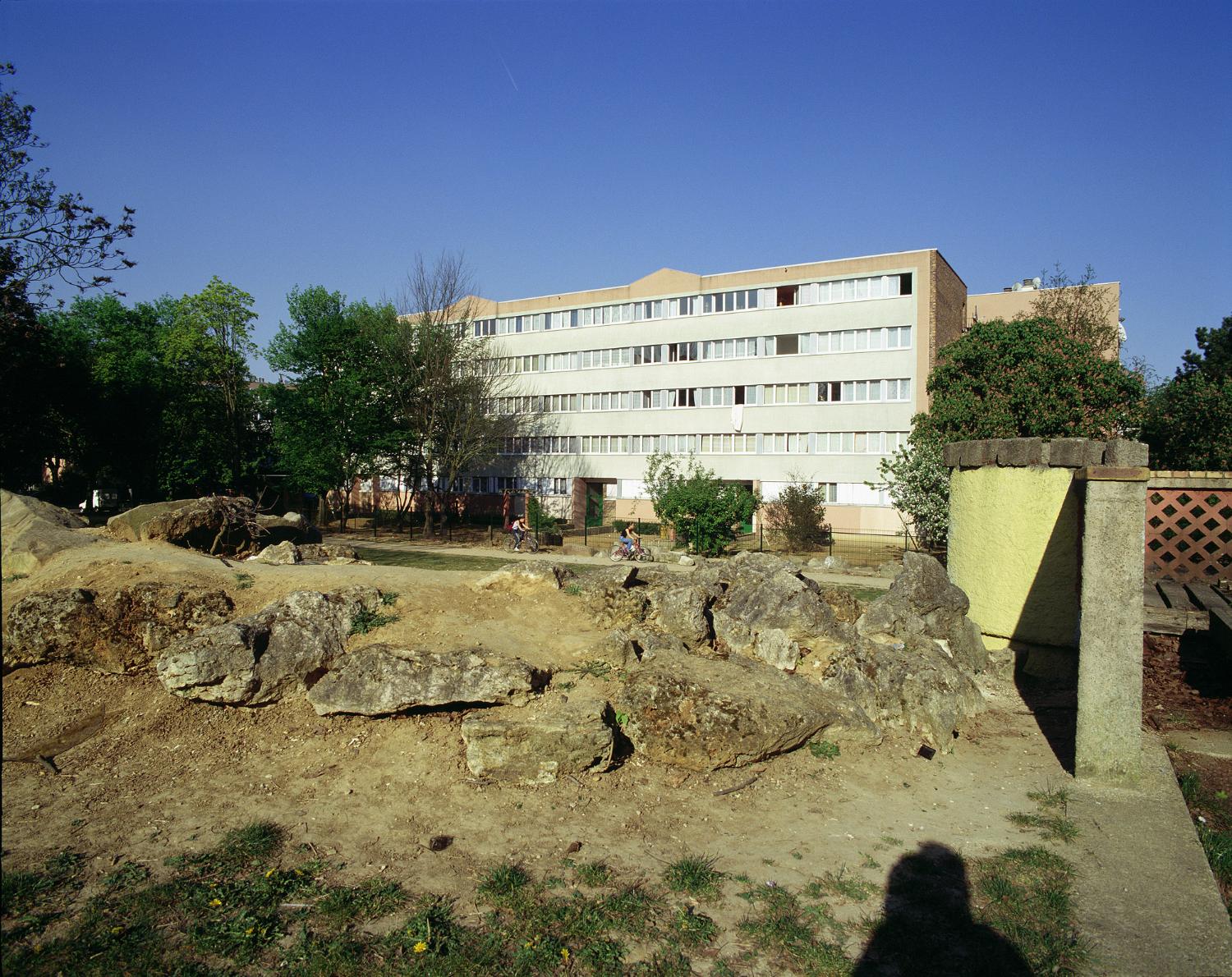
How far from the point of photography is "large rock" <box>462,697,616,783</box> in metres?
6.91

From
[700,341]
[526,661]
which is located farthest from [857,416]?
[526,661]

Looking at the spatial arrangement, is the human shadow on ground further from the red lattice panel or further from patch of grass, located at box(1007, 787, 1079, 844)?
the red lattice panel

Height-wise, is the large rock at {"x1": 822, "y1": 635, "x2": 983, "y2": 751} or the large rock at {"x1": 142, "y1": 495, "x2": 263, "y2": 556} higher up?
the large rock at {"x1": 142, "y1": 495, "x2": 263, "y2": 556}

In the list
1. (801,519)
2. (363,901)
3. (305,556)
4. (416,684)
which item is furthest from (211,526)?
(801,519)

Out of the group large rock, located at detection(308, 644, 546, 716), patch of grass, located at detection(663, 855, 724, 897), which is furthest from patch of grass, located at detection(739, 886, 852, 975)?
large rock, located at detection(308, 644, 546, 716)

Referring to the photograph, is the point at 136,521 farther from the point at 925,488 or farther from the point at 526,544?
the point at 925,488

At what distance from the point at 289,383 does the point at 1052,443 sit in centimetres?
3590

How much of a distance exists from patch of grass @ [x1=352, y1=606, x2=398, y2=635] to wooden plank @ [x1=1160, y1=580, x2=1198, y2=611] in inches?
364

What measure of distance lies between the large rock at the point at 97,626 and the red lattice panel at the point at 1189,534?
12840 millimetres

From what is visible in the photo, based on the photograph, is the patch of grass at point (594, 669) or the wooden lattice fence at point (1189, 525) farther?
the wooden lattice fence at point (1189, 525)

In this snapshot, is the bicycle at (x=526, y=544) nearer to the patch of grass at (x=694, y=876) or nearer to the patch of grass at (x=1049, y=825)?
the patch of grass at (x=1049, y=825)

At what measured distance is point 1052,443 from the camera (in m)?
9.38

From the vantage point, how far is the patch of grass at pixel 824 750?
774cm

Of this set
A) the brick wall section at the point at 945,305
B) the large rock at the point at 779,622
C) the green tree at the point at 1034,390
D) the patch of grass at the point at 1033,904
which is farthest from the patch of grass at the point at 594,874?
the brick wall section at the point at 945,305
